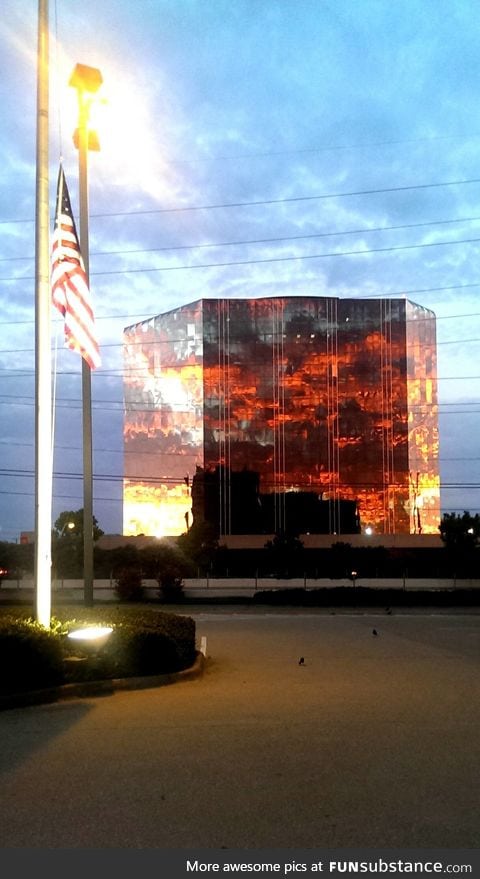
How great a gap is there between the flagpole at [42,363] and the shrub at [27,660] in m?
1.57

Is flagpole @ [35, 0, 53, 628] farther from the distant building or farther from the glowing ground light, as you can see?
the distant building

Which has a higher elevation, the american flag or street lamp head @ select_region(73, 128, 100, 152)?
street lamp head @ select_region(73, 128, 100, 152)

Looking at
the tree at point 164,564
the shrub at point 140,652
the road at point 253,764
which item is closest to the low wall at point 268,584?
the tree at point 164,564

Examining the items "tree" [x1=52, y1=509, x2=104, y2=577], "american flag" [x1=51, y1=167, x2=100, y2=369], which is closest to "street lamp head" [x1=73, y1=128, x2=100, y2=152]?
"american flag" [x1=51, y1=167, x2=100, y2=369]

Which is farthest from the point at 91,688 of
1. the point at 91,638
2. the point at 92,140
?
the point at 92,140

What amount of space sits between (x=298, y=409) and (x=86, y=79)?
60079 mm

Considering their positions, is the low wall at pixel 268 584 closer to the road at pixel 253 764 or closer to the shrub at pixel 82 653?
the shrub at pixel 82 653

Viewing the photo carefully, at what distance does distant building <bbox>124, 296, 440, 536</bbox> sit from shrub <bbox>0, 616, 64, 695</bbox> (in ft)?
208

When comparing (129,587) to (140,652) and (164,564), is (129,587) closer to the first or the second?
(164,564)

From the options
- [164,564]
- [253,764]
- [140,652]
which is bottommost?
[164,564]

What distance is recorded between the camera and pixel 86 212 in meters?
17.9

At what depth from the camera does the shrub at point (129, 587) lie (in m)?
42.3

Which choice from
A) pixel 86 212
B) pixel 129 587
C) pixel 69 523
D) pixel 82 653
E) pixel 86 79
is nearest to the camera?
pixel 82 653

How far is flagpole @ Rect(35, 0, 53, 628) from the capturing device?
12578mm
